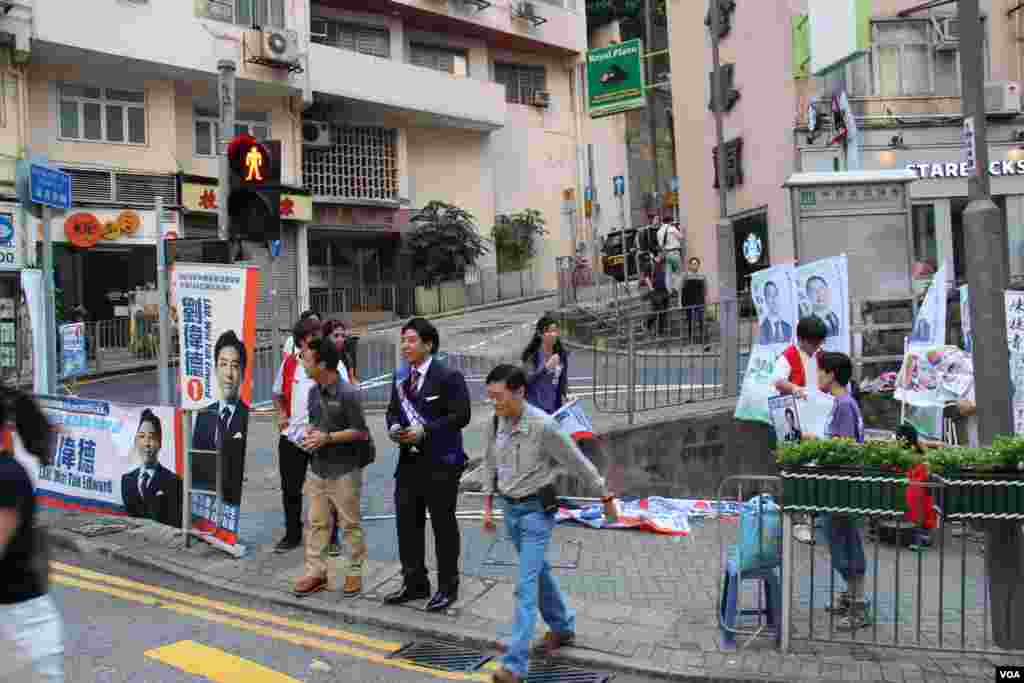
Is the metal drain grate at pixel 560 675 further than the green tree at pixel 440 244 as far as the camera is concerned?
No

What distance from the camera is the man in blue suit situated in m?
6.16

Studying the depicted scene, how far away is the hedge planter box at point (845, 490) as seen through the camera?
5270 millimetres

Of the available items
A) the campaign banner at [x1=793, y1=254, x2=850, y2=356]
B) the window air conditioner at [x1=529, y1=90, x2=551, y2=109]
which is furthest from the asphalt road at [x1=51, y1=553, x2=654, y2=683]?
the window air conditioner at [x1=529, y1=90, x2=551, y2=109]

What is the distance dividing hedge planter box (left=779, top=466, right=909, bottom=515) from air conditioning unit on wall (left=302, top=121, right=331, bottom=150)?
2384 centimetres

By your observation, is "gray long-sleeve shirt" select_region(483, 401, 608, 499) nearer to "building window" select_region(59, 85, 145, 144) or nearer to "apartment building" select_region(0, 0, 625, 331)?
"apartment building" select_region(0, 0, 625, 331)

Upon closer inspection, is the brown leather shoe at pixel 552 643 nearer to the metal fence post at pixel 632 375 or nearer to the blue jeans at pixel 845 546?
the blue jeans at pixel 845 546

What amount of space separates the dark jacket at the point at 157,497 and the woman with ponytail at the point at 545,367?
3316 millimetres

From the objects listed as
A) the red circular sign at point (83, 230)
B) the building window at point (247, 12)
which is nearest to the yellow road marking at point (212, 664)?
the red circular sign at point (83, 230)

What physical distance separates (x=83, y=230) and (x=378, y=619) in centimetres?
1909

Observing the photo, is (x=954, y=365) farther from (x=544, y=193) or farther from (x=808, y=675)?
(x=544, y=193)

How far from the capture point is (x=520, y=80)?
33.9 metres

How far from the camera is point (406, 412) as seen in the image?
626 centimetres

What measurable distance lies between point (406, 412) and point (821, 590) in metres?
3.25

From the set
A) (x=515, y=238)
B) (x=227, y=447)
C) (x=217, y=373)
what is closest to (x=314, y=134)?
(x=515, y=238)
